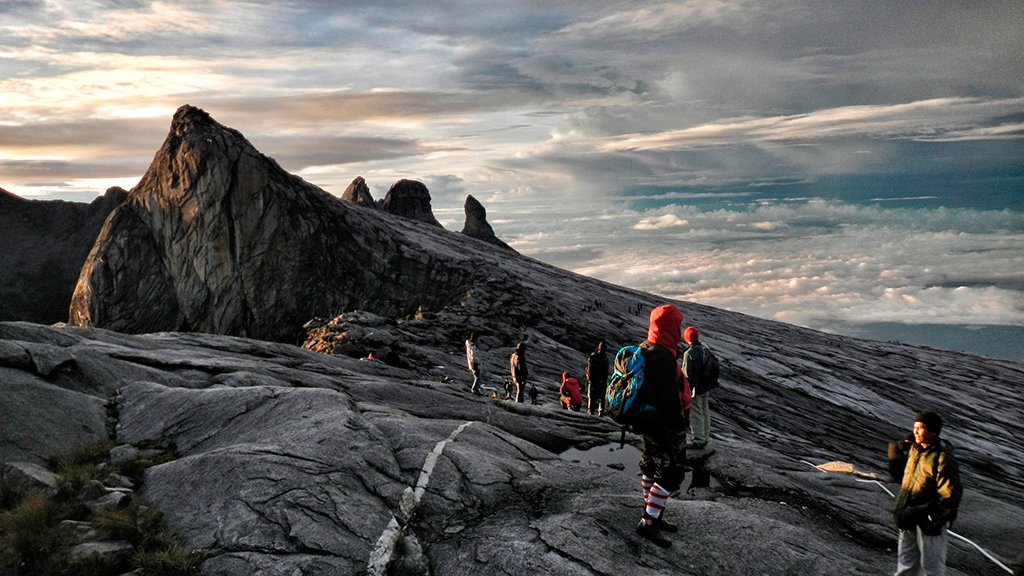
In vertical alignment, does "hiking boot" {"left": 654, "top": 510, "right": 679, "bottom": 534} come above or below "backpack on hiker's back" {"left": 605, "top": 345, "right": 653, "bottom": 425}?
below

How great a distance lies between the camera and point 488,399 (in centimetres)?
2011

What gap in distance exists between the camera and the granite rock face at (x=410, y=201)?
102 metres

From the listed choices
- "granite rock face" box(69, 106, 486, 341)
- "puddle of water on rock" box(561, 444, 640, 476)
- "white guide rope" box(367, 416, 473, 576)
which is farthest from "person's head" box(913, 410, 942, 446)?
"granite rock face" box(69, 106, 486, 341)

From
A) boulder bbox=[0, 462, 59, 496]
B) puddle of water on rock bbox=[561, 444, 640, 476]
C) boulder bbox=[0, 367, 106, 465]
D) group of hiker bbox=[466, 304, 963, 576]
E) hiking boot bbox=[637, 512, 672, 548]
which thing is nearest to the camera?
group of hiker bbox=[466, 304, 963, 576]

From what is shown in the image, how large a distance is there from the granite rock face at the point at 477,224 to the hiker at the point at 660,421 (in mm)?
93434

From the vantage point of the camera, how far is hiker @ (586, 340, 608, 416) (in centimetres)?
2314

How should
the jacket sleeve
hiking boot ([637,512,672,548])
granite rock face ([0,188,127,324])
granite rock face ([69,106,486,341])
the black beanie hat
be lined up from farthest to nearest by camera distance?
granite rock face ([0,188,127,324]) → granite rock face ([69,106,486,341]) → hiking boot ([637,512,672,548]) → the black beanie hat → the jacket sleeve

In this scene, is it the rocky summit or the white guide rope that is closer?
the white guide rope

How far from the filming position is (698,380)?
15.8 m

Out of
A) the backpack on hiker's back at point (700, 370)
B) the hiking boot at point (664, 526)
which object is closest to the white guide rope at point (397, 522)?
the hiking boot at point (664, 526)

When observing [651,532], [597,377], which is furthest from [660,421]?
[597,377]

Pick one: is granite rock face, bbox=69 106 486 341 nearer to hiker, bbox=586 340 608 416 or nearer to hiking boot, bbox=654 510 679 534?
hiker, bbox=586 340 608 416

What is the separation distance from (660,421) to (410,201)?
318 ft

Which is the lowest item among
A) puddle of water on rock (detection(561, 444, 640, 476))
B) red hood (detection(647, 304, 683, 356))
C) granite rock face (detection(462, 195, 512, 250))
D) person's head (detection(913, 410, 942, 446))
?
puddle of water on rock (detection(561, 444, 640, 476))
